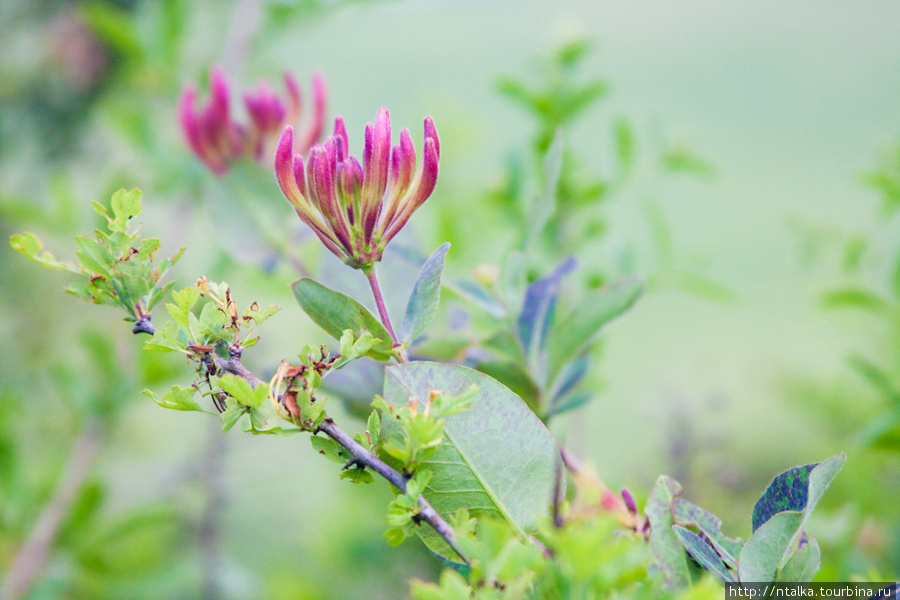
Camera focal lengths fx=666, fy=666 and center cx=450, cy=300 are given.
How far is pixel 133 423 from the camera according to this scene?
4.82ft

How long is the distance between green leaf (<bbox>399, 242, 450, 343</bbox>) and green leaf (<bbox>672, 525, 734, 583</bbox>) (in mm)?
104

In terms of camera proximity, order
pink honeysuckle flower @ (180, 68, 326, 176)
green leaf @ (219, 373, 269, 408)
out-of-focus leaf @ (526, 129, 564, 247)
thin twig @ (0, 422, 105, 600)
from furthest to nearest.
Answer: thin twig @ (0, 422, 105, 600), pink honeysuckle flower @ (180, 68, 326, 176), out-of-focus leaf @ (526, 129, 564, 247), green leaf @ (219, 373, 269, 408)

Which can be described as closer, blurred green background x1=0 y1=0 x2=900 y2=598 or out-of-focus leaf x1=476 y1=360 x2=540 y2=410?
out-of-focus leaf x1=476 y1=360 x2=540 y2=410

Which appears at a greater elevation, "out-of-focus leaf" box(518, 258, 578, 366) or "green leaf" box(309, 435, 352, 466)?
"green leaf" box(309, 435, 352, 466)

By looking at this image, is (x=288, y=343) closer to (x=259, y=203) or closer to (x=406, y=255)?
(x=259, y=203)

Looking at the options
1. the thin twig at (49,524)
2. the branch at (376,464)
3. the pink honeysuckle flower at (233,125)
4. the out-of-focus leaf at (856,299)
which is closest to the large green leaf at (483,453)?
the branch at (376,464)

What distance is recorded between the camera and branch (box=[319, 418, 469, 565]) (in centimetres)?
20

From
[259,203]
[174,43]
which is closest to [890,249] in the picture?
[259,203]

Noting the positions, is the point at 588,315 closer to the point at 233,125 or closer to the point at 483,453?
the point at 483,453

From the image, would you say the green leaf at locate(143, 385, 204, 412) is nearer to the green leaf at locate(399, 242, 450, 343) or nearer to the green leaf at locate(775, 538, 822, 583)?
the green leaf at locate(399, 242, 450, 343)

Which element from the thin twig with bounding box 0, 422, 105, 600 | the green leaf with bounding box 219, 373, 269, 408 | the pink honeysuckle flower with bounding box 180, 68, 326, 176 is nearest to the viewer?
the green leaf with bounding box 219, 373, 269, 408

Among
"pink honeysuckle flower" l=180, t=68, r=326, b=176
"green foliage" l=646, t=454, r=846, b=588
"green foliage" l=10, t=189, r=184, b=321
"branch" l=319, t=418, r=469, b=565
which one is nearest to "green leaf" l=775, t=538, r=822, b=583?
"green foliage" l=646, t=454, r=846, b=588

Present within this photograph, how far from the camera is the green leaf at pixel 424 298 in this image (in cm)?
23

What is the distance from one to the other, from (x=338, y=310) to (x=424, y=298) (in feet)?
0.10
